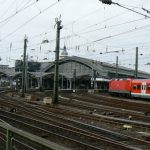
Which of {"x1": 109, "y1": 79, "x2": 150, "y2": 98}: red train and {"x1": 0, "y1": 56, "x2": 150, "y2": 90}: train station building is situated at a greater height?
{"x1": 0, "y1": 56, "x2": 150, "y2": 90}: train station building

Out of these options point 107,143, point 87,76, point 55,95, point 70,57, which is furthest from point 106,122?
point 70,57

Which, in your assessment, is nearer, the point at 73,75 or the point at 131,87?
the point at 131,87

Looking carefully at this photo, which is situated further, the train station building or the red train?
the train station building

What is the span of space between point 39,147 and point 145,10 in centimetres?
1780

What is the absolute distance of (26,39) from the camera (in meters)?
58.1

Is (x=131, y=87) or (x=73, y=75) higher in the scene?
(x=73, y=75)

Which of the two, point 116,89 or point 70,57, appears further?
point 70,57

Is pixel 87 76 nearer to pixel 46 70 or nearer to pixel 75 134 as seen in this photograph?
pixel 46 70

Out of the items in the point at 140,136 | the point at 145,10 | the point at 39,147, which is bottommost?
the point at 140,136

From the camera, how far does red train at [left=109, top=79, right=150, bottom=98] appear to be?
51344 mm

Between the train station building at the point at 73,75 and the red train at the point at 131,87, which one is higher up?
the train station building at the point at 73,75

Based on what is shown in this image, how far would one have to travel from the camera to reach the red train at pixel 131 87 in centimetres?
5134

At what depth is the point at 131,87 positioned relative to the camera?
56219 mm

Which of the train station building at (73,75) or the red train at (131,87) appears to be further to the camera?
the train station building at (73,75)
